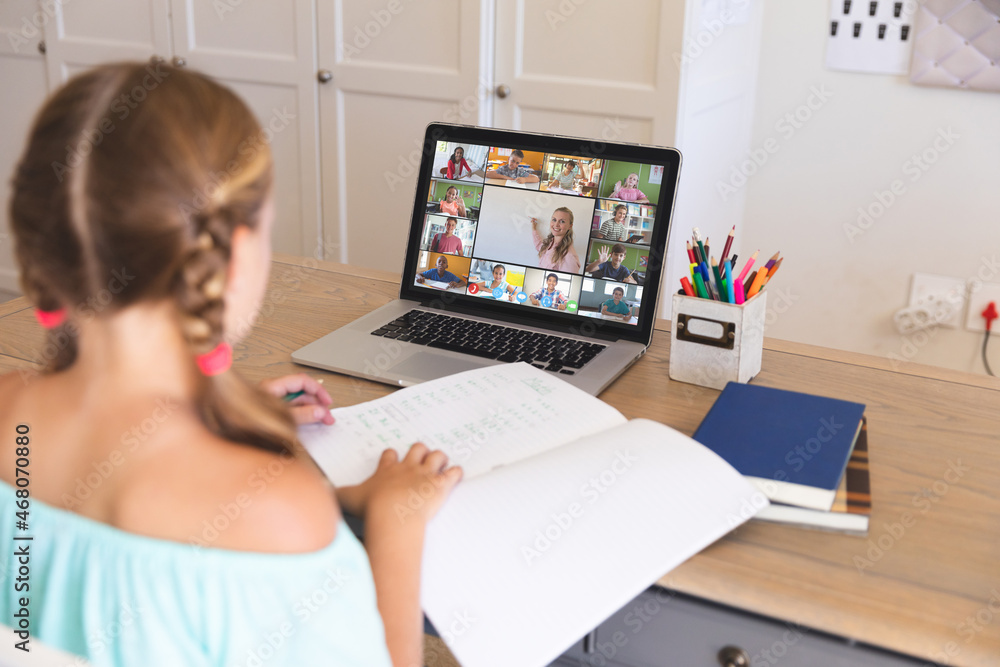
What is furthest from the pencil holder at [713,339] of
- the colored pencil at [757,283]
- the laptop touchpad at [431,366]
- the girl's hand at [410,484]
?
the girl's hand at [410,484]

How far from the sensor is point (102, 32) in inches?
102

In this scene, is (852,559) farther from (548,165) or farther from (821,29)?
(821,29)

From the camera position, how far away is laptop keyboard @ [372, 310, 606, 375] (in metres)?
1.05

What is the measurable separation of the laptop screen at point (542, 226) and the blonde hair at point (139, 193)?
0.57 metres

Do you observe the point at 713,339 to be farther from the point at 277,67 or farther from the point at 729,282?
the point at 277,67

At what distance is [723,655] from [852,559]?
0.41 ft

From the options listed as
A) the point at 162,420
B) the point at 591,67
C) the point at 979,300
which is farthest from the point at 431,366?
the point at 979,300

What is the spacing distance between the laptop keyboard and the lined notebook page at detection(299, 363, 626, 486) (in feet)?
0.26

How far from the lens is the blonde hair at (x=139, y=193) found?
527 millimetres

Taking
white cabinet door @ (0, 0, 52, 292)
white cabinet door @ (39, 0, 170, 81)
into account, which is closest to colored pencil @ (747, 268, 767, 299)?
white cabinet door @ (39, 0, 170, 81)

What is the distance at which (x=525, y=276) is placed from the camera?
3.75ft

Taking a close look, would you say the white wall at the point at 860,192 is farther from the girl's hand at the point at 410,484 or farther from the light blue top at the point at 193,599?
the light blue top at the point at 193,599

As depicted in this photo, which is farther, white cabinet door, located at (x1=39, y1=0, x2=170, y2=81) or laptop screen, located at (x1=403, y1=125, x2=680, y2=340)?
white cabinet door, located at (x1=39, y1=0, x2=170, y2=81)

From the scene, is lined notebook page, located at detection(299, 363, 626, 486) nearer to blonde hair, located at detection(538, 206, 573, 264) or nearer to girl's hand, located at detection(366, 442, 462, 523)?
girl's hand, located at detection(366, 442, 462, 523)
